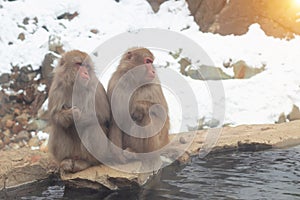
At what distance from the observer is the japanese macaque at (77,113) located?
333cm

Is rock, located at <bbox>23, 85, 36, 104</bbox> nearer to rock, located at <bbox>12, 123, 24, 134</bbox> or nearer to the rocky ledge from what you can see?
rock, located at <bbox>12, 123, 24, 134</bbox>

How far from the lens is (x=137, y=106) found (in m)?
3.48

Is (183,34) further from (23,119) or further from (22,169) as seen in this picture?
(22,169)

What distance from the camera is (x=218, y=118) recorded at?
7.01 metres

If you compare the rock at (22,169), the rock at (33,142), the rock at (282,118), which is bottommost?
the rock at (33,142)

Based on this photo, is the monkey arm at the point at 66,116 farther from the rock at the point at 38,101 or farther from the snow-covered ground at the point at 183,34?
the rock at the point at 38,101

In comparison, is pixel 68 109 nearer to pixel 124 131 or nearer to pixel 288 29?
pixel 124 131

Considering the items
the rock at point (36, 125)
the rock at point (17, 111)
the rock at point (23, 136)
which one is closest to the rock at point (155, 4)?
the rock at point (17, 111)

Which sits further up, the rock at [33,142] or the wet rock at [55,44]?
the wet rock at [55,44]

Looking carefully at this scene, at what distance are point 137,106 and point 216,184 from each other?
898mm

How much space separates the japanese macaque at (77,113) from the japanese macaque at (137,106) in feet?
0.38

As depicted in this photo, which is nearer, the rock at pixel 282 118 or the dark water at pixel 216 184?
the dark water at pixel 216 184

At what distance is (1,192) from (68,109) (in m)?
0.87

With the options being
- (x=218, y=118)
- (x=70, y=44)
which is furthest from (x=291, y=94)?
(x=70, y=44)
